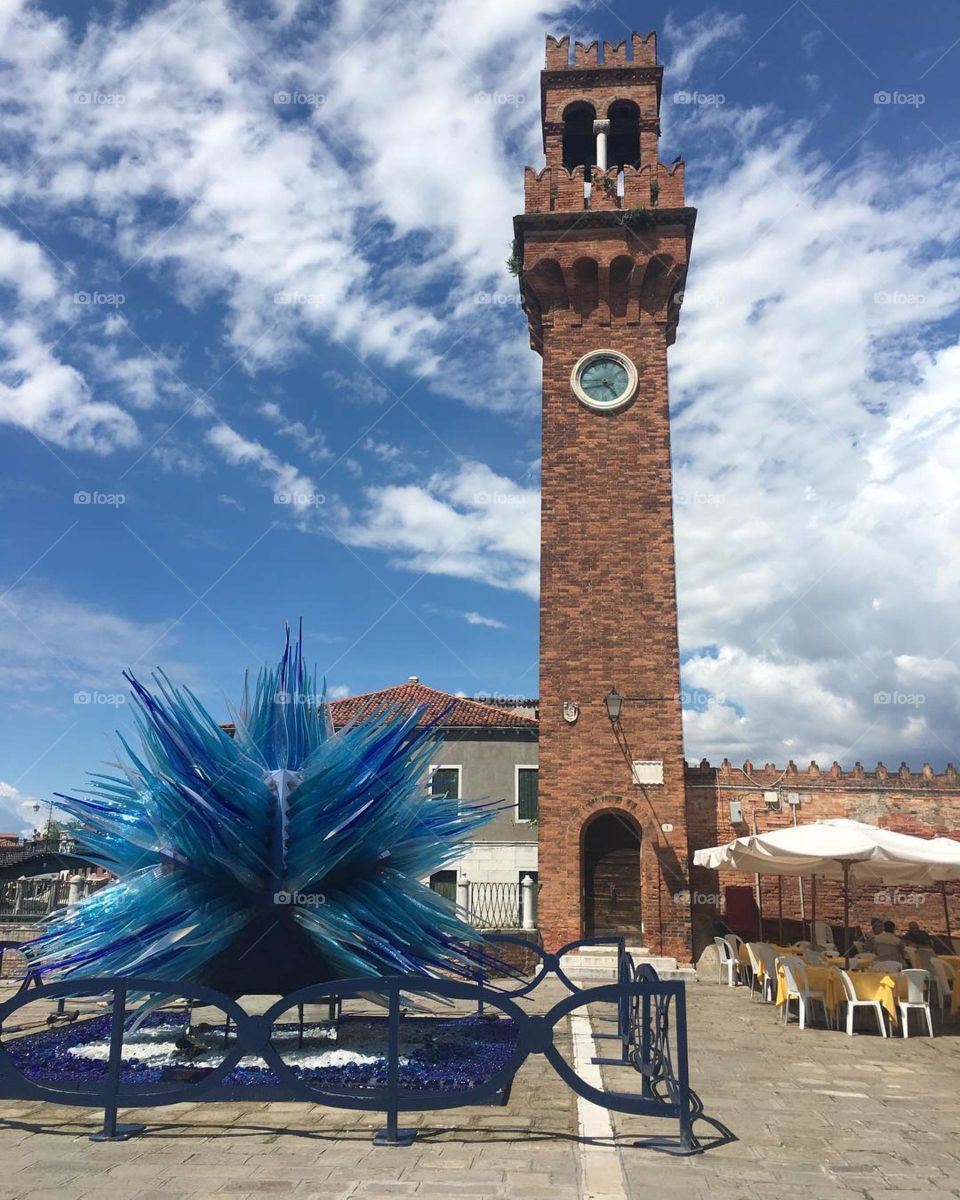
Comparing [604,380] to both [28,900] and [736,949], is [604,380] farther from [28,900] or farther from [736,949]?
[28,900]

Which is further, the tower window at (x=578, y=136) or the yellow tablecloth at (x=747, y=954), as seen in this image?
the tower window at (x=578, y=136)

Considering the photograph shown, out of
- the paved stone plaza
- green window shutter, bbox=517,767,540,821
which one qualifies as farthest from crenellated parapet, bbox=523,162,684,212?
the paved stone plaza

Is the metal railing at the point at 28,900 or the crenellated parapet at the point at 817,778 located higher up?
the crenellated parapet at the point at 817,778

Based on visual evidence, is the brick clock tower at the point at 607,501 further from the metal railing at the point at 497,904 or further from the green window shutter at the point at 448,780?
the green window shutter at the point at 448,780

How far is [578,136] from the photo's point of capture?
65.8 feet

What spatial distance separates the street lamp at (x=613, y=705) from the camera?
52.3 feet

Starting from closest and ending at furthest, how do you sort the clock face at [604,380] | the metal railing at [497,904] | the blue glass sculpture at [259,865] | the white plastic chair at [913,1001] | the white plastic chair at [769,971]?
the blue glass sculpture at [259,865] → the white plastic chair at [913,1001] → the white plastic chair at [769,971] → the metal railing at [497,904] → the clock face at [604,380]

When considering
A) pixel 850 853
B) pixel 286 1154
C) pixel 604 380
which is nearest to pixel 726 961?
pixel 850 853

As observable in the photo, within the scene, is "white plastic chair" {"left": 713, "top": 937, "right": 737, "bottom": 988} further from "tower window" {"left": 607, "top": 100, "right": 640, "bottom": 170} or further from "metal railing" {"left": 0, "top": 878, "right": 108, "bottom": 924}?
"tower window" {"left": 607, "top": 100, "right": 640, "bottom": 170}

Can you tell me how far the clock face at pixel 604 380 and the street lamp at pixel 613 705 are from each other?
6158 mm

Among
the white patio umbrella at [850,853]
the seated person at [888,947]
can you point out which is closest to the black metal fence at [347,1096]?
the white patio umbrella at [850,853]

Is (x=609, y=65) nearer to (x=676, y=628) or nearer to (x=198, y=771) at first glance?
(x=676, y=628)

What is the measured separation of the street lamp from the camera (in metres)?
16.0

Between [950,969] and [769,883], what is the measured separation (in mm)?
6076
